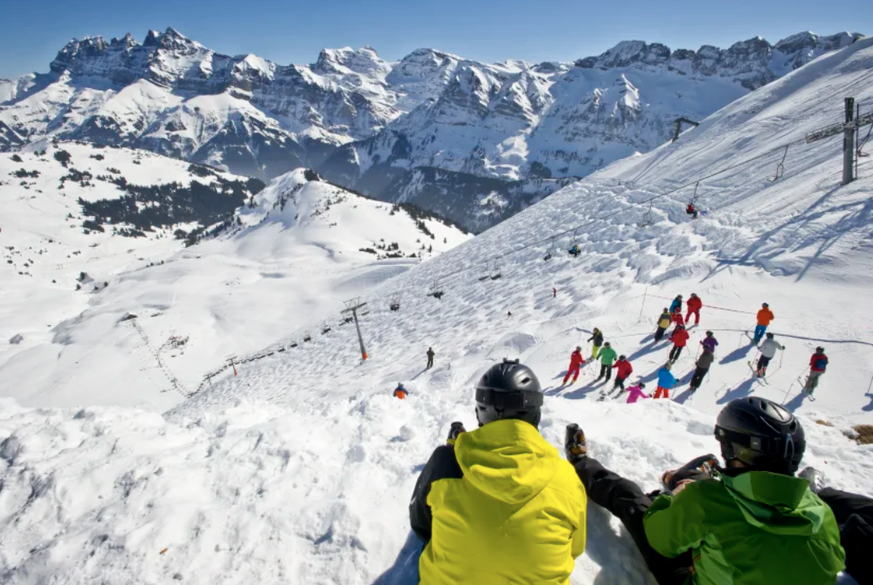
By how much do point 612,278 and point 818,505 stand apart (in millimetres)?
16955

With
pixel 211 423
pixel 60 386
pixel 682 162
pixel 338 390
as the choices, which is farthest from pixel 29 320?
pixel 682 162

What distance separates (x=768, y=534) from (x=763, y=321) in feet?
36.8

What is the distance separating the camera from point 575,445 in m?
5.48

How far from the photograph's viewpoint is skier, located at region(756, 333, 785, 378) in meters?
10.4

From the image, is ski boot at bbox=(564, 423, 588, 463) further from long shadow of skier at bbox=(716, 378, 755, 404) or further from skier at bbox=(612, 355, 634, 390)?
long shadow of skier at bbox=(716, 378, 755, 404)

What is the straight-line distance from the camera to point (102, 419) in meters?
8.32

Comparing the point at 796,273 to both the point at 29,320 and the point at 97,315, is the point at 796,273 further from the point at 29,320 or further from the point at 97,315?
the point at 29,320

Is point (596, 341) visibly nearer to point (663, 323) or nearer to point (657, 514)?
point (663, 323)

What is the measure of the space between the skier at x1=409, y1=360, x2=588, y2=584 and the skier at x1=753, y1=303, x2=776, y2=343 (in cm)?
1155

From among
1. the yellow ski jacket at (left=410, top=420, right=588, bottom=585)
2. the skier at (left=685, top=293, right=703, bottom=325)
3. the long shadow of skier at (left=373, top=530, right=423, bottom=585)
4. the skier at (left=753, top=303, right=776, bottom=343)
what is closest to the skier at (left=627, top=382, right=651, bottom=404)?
the skier at (left=753, top=303, right=776, bottom=343)

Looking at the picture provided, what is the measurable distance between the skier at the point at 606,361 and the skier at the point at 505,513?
30.7 ft

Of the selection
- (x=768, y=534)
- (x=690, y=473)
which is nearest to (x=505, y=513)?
(x=768, y=534)

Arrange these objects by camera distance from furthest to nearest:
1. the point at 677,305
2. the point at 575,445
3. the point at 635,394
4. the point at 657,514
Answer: the point at 677,305 < the point at 635,394 < the point at 575,445 < the point at 657,514

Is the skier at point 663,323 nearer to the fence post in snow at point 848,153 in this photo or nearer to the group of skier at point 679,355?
the group of skier at point 679,355
